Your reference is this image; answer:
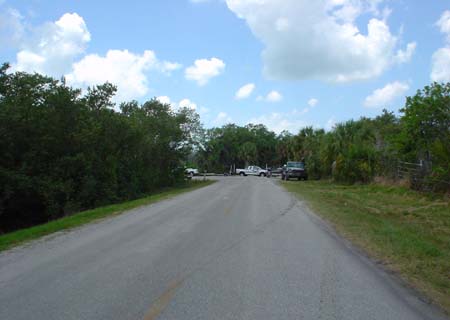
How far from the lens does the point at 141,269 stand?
7.42 m

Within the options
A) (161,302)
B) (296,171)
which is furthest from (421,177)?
(296,171)

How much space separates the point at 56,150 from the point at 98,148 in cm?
363

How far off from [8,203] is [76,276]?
18483 millimetres

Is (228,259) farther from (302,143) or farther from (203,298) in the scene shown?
(302,143)

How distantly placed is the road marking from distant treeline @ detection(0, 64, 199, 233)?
1783cm

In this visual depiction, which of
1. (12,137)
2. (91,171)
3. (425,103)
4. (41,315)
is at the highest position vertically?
(425,103)

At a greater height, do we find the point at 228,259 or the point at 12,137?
the point at 12,137

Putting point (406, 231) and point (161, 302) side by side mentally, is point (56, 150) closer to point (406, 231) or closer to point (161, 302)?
point (406, 231)

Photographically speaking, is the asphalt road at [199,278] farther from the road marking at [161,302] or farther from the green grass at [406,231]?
the green grass at [406,231]

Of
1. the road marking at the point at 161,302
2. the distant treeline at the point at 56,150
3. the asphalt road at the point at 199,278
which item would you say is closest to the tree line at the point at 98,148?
the distant treeline at the point at 56,150

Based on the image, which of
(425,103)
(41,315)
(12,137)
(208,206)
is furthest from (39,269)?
(425,103)

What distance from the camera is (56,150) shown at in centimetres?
2495

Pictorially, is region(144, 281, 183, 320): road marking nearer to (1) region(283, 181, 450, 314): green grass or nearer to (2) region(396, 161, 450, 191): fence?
(1) region(283, 181, 450, 314): green grass

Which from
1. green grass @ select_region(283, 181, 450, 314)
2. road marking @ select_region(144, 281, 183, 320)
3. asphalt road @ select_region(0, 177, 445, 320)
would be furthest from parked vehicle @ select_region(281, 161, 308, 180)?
road marking @ select_region(144, 281, 183, 320)
